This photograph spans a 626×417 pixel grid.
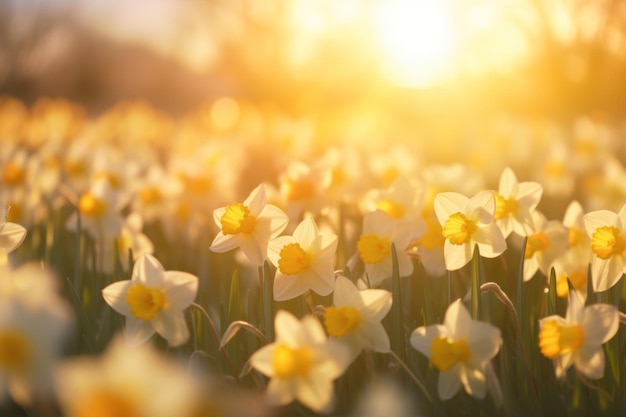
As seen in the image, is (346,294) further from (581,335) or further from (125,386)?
(125,386)

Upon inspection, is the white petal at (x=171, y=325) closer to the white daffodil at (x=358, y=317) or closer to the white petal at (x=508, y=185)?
the white daffodil at (x=358, y=317)

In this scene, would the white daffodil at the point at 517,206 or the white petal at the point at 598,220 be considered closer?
the white petal at the point at 598,220

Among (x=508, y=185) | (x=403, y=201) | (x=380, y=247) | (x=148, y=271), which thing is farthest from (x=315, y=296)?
(x=508, y=185)

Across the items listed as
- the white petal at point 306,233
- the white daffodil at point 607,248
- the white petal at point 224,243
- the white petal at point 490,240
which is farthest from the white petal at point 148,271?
the white daffodil at point 607,248

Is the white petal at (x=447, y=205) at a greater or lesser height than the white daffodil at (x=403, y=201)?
greater

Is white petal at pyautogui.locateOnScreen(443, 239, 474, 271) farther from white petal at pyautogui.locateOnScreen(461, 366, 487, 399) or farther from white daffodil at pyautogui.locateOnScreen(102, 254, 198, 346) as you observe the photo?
white daffodil at pyautogui.locateOnScreen(102, 254, 198, 346)

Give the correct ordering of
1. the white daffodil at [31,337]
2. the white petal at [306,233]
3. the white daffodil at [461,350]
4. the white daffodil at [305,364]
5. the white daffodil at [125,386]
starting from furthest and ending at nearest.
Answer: the white petal at [306,233], the white daffodil at [461,350], the white daffodil at [305,364], the white daffodil at [31,337], the white daffodil at [125,386]

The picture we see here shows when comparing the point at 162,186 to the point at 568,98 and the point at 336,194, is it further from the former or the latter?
the point at 568,98
